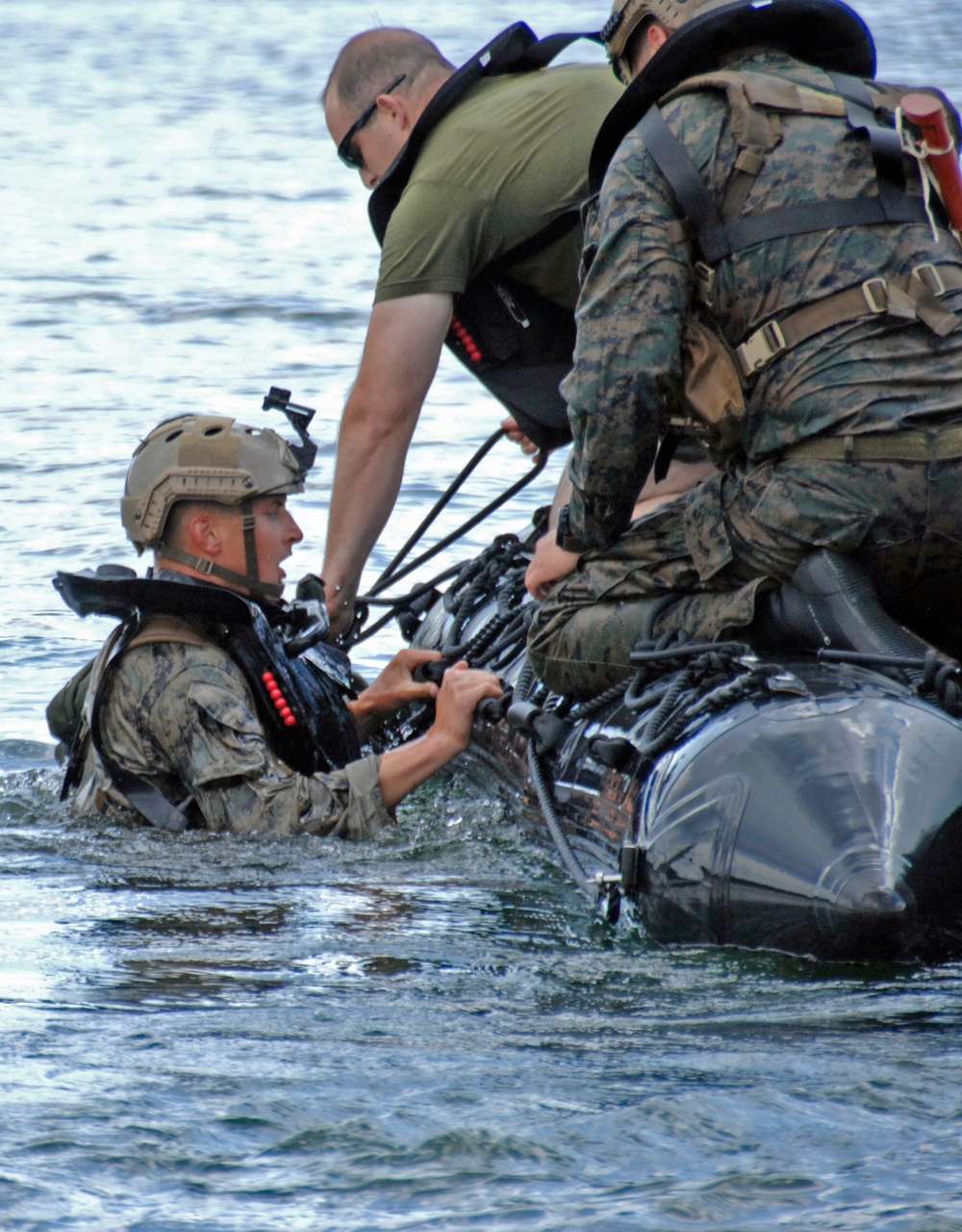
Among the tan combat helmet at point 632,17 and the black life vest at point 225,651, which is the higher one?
the tan combat helmet at point 632,17

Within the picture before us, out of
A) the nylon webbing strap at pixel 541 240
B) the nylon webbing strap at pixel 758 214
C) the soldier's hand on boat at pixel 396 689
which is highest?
the nylon webbing strap at pixel 758 214

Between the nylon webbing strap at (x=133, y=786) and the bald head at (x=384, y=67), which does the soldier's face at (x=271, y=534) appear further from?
the bald head at (x=384, y=67)

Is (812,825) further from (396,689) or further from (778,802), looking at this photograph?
(396,689)

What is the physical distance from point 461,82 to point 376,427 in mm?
1039

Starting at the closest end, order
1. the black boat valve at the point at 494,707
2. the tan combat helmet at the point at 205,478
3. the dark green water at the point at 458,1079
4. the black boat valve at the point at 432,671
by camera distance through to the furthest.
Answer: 1. the dark green water at the point at 458,1079
2. the black boat valve at the point at 494,707
3. the tan combat helmet at the point at 205,478
4. the black boat valve at the point at 432,671

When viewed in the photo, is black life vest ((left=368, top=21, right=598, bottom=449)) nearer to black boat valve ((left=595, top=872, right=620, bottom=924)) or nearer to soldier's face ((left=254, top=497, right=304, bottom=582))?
soldier's face ((left=254, top=497, right=304, bottom=582))

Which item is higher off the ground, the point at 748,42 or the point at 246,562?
the point at 748,42

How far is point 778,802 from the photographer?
378 cm

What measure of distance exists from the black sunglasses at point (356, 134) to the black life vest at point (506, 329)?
206 mm

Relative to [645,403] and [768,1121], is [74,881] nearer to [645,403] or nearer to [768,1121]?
[645,403]

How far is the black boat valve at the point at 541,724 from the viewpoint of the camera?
15.4 ft

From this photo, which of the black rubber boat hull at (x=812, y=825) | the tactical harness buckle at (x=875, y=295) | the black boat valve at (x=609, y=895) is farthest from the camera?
the black boat valve at (x=609, y=895)

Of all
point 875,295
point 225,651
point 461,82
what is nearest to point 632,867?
point 875,295

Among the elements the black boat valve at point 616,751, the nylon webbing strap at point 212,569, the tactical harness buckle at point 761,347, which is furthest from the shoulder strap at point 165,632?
the tactical harness buckle at point 761,347
